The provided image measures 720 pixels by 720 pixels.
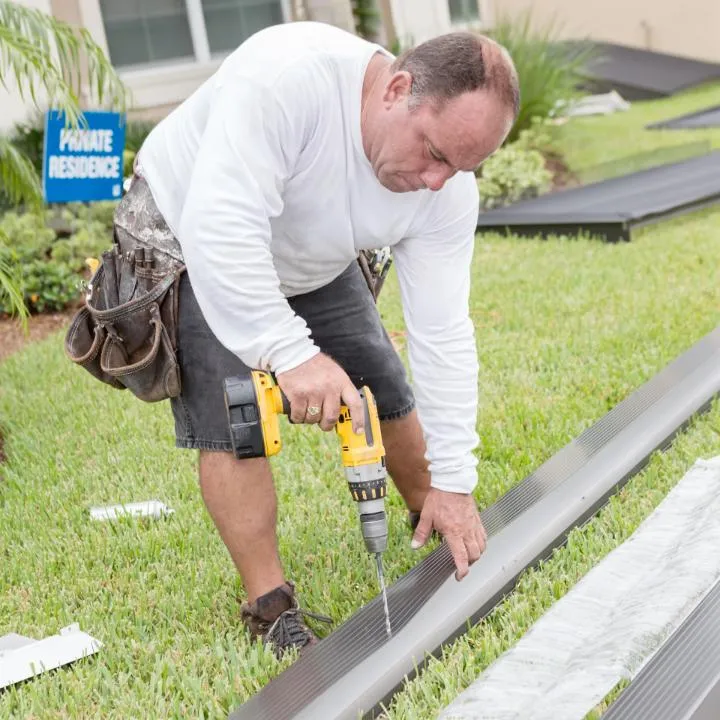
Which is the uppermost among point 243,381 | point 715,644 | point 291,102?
point 291,102

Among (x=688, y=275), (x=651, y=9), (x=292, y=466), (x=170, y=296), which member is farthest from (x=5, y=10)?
(x=651, y=9)

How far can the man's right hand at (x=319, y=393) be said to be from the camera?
2.38 m

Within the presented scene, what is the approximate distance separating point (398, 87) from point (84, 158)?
4.50 metres

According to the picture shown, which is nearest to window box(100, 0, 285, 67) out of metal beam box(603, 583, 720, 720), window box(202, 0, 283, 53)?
window box(202, 0, 283, 53)

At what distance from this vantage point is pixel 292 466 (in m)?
4.09

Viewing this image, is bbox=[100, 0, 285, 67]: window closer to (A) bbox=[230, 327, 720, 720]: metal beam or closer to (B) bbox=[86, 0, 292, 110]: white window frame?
(B) bbox=[86, 0, 292, 110]: white window frame

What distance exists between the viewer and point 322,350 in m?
3.06

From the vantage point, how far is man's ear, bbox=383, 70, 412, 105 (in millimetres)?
2355

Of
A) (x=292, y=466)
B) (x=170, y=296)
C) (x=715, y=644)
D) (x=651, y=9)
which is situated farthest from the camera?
(x=651, y=9)

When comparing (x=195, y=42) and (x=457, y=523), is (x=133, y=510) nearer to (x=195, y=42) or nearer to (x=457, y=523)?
(x=457, y=523)

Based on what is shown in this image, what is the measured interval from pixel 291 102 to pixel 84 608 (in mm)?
1635

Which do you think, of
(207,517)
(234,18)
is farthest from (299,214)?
(234,18)

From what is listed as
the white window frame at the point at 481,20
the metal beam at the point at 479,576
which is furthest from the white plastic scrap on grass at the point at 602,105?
the metal beam at the point at 479,576

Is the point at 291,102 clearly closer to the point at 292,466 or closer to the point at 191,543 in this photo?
the point at 191,543
